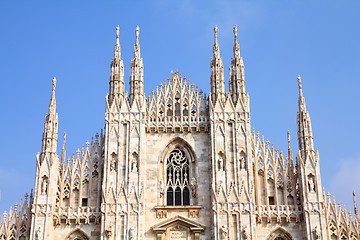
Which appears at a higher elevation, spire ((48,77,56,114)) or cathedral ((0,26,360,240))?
spire ((48,77,56,114))

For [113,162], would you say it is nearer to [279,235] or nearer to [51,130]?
[51,130]

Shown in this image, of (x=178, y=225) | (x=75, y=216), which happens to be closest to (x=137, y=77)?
(x=75, y=216)

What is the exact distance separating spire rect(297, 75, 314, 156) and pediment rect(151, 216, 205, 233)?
5992mm

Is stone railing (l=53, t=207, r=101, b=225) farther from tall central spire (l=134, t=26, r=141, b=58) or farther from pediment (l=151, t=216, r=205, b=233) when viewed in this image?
tall central spire (l=134, t=26, r=141, b=58)

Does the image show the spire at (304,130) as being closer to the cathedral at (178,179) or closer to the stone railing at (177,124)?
the cathedral at (178,179)

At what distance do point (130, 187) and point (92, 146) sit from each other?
3.05 m

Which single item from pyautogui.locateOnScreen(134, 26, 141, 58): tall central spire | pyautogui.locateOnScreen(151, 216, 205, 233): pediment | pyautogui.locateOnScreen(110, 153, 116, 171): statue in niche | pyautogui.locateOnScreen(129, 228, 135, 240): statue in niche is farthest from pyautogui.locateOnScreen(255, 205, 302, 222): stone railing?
pyautogui.locateOnScreen(134, 26, 141, 58): tall central spire

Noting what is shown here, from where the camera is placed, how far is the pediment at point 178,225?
2702 cm

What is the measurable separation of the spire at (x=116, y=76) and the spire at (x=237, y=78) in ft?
17.6

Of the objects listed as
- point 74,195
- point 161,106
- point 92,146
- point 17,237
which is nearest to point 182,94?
point 161,106

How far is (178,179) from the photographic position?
2842 centimetres

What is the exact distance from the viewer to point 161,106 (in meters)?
29.8

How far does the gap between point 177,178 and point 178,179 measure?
0.07 m

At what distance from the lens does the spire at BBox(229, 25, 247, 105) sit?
1164 inches
